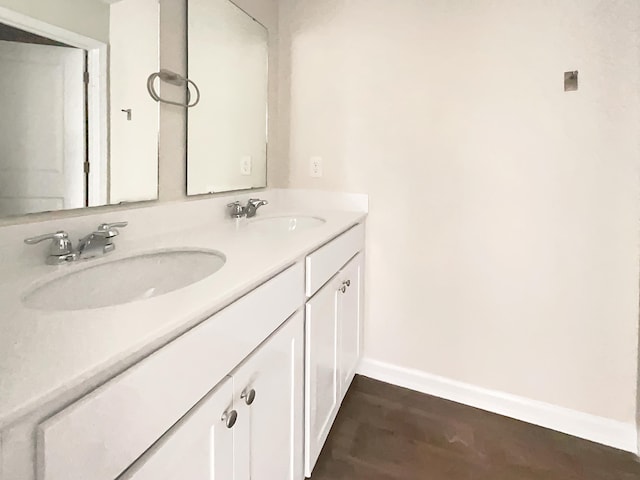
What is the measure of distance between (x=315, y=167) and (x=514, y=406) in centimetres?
153

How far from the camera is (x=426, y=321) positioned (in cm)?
187

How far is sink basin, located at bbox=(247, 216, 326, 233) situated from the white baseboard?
2.69ft

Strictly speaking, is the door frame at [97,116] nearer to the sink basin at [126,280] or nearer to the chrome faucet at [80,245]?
the chrome faucet at [80,245]

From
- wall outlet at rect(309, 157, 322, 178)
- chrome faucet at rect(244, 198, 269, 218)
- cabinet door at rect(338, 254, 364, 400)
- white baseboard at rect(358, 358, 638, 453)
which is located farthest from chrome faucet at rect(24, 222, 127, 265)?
white baseboard at rect(358, 358, 638, 453)

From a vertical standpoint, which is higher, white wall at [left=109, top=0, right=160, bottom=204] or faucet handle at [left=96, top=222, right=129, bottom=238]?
white wall at [left=109, top=0, right=160, bottom=204]

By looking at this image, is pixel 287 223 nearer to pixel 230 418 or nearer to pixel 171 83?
pixel 171 83

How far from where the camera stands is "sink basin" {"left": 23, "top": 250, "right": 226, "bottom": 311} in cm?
81

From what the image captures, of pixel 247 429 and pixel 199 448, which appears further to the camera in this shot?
pixel 247 429

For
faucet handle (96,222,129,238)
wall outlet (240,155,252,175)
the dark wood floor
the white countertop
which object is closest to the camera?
the white countertop

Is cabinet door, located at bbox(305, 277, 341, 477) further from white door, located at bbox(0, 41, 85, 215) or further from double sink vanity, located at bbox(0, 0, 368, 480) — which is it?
white door, located at bbox(0, 41, 85, 215)

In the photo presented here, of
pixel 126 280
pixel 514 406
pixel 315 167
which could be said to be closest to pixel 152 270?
pixel 126 280

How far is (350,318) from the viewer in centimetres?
171

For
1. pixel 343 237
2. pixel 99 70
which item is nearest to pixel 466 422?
pixel 343 237

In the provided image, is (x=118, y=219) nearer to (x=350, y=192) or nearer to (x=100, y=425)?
(x=100, y=425)
